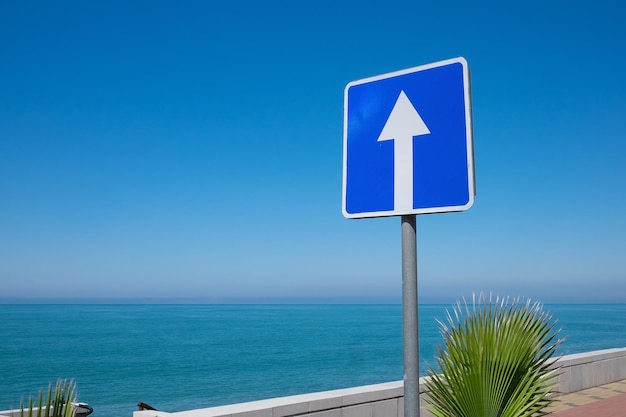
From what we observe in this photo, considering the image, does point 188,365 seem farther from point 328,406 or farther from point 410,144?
point 410,144

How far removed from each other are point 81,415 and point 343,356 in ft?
284

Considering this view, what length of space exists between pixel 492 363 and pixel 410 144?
1773mm

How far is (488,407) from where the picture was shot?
136 inches

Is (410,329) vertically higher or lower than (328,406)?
higher

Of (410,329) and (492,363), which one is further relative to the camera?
(492,363)

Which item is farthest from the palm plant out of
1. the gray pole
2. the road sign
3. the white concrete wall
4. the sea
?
the sea

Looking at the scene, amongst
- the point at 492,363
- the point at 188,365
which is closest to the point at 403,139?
the point at 492,363

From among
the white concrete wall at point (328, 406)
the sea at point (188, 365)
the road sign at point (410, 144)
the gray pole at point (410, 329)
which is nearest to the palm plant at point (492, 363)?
the gray pole at point (410, 329)

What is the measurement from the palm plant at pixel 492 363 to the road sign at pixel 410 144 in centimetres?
149

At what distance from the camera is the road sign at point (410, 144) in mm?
2236

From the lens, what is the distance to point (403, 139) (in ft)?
7.74

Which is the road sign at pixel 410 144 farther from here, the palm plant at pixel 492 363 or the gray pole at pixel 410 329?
the palm plant at pixel 492 363

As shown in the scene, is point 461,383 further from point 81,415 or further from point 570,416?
point 570,416

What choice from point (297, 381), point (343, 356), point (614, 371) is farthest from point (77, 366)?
point (614, 371)
